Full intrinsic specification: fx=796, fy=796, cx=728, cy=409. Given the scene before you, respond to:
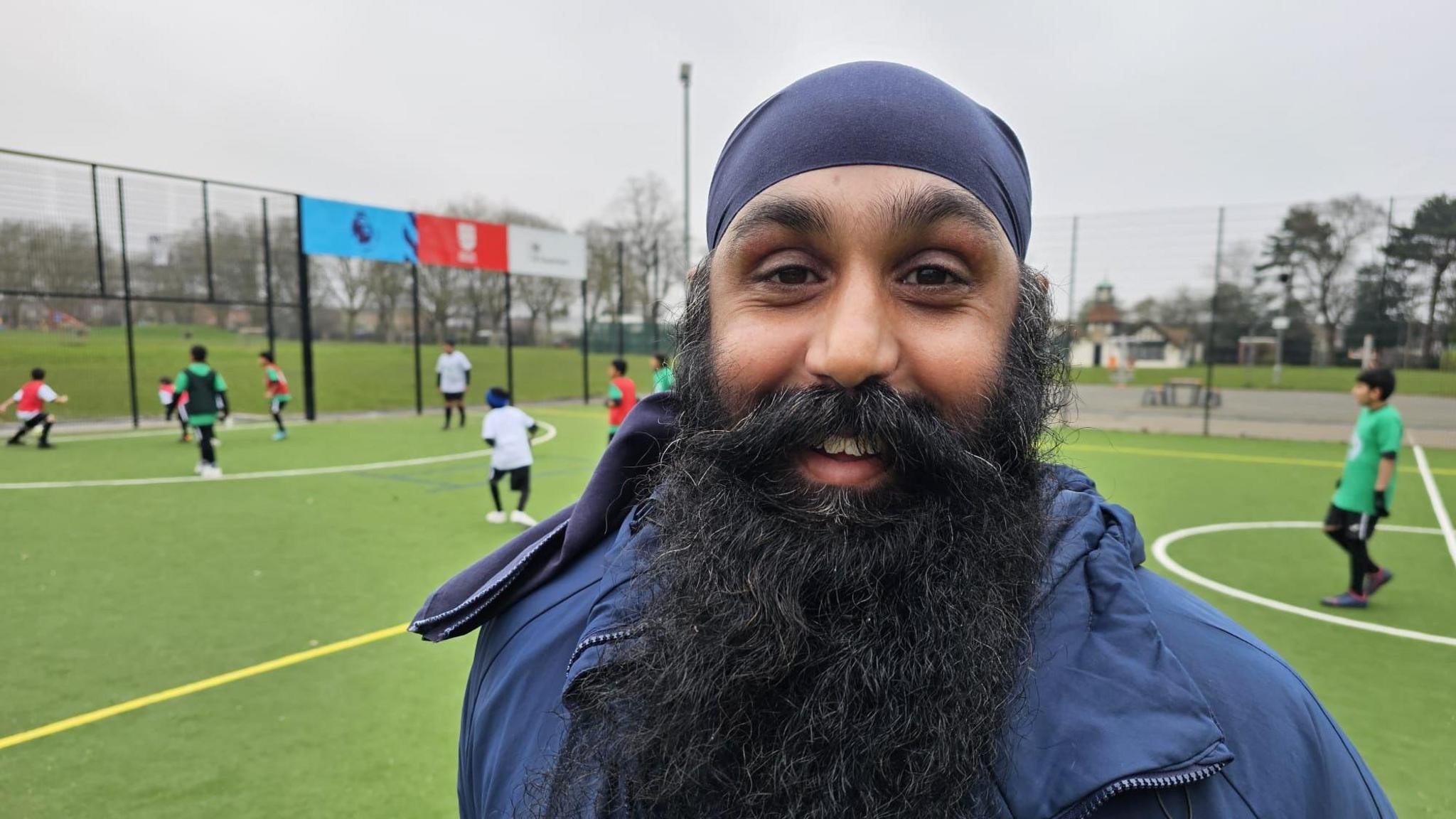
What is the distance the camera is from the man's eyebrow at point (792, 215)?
1310 millimetres

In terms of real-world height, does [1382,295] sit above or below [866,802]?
above

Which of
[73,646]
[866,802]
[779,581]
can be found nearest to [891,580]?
[779,581]

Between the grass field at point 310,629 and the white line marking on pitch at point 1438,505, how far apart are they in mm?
132

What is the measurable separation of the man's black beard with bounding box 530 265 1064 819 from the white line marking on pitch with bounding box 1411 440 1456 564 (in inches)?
360

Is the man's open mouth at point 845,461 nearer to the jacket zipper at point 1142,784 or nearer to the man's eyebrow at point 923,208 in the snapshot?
the man's eyebrow at point 923,208

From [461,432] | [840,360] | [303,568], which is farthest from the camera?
[461,432]

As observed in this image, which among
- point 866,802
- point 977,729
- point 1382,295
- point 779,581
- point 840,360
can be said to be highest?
point 1382,295

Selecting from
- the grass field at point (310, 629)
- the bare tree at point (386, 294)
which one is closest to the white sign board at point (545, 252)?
the bare tree at point (386, 294)

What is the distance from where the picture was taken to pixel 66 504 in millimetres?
9523

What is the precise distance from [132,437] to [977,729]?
1952 cm

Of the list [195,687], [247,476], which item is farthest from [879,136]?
[247,476]

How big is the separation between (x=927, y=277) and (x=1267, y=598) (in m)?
6.70

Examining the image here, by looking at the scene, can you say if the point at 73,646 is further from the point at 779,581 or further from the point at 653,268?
the point at 653,268

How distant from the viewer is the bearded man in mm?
1098
